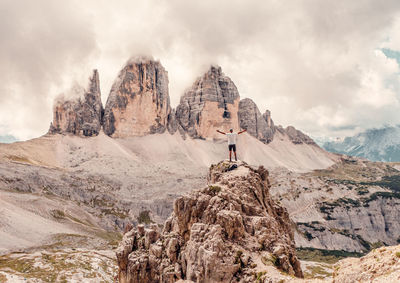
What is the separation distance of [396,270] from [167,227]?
2760 centimetres

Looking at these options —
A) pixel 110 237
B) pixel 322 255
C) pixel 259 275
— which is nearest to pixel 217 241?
pixel 259 275

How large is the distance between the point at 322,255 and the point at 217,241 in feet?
617

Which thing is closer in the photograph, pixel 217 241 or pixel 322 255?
pixel 217 241

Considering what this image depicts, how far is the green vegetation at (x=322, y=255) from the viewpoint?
570 feet

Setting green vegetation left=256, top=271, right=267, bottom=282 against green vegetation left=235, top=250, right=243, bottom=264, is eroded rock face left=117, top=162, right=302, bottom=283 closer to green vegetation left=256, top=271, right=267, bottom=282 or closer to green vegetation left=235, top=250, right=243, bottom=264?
green vegetation left=235, top=250, right=243, bottom=264

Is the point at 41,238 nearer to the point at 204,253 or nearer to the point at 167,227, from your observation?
the point at 167,227

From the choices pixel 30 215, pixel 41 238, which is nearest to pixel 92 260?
pixel 41 238

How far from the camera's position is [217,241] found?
77.7 feet

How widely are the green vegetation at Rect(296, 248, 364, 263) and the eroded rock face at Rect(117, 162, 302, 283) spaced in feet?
528

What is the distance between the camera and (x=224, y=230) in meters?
25.4

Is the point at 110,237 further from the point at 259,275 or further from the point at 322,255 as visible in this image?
the point at 259,275

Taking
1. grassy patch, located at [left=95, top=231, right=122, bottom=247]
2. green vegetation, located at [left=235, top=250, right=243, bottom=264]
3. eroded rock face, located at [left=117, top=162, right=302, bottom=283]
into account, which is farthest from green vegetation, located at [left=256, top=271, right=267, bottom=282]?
grassy patch, located at [left=95, top=231, right=122, bottom=247]

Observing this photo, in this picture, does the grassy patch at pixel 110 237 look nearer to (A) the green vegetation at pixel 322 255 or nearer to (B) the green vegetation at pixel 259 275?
(A) the green vegetation at pixel 322 255

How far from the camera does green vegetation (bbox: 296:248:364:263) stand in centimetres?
17362
